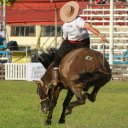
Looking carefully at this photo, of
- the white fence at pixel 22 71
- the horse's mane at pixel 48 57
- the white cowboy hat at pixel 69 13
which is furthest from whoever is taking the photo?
the white fence at pixel 22 71

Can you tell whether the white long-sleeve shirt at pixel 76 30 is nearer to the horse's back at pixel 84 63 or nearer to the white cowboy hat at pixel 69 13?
the white cowboy hat at pixel 69 13

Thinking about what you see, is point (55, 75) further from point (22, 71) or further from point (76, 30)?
point (22, 71)

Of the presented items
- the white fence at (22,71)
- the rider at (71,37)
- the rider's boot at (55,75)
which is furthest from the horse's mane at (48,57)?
the white fence at (22,71)

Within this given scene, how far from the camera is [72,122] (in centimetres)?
1430

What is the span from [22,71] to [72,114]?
643 inches

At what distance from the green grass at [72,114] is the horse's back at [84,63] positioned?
1094mm

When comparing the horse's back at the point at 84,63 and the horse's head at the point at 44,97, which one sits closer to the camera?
the horse's back at the point at 84,63

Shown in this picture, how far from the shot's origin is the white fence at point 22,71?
3091cm

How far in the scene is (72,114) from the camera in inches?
637

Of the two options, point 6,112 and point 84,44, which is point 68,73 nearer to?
point 84,44

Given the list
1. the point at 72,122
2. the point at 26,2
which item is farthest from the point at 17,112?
the point at 26,2

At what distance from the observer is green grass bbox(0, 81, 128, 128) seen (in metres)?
13.7

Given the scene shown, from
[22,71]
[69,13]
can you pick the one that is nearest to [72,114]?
[69,13]

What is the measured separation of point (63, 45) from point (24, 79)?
730 inches
